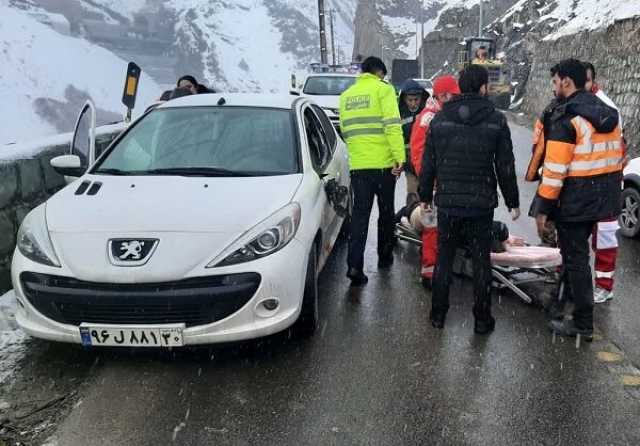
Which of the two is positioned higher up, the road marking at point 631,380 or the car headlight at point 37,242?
the car headlight at point 37,242

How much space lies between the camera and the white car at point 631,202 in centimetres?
642

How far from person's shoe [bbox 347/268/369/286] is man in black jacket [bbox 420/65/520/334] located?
1.11 meters

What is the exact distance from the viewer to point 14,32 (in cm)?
12738

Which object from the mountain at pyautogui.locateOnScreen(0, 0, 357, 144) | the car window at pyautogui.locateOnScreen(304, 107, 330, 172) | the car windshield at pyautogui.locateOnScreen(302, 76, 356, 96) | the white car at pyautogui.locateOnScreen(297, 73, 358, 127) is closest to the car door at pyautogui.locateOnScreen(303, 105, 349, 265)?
the car window at pyautogui.locateOnScreen(304, 107, 330, 172)

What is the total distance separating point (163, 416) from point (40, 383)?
0.92 m

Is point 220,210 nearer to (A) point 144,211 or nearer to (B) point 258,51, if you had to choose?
(A) point 144,211

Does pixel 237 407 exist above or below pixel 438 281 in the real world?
below

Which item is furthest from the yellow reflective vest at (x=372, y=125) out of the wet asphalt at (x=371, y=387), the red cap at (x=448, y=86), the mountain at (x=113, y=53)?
the mountain at (x=113, y=53)

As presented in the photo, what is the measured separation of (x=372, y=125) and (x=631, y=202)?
343 cm

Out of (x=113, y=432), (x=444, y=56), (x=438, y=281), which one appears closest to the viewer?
(x=113, y=432)

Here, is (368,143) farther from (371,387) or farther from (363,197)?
(371,387)

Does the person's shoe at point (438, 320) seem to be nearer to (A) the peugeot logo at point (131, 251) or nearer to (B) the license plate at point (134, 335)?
(B) the license plate at point (134, 335)

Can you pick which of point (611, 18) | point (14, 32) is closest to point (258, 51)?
point (14, 32)

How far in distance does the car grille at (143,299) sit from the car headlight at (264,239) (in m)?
0.11
